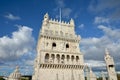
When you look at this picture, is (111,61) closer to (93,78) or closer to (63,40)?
(93,78)

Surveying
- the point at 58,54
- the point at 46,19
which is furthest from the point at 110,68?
the point at 46,19

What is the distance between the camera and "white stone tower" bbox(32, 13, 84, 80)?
37375 mm

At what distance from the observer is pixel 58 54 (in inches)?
1619

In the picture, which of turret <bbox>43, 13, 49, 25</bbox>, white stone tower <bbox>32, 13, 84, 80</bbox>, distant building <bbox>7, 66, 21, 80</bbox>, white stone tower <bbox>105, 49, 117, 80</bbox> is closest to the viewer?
white stone tower <bbox>105, 49, 117, 80</bbox>

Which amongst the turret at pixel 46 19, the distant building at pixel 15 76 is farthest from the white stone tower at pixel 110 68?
the turret at pixel 46 19

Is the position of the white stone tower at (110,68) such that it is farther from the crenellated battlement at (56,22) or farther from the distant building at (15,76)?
the crenellated battlement at (56,22)

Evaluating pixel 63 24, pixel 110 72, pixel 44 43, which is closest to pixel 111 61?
pixel 110 72

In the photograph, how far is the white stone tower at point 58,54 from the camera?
37375 millimetres

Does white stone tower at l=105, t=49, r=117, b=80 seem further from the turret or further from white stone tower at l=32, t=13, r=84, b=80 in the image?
the turret

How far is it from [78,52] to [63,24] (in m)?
13.1

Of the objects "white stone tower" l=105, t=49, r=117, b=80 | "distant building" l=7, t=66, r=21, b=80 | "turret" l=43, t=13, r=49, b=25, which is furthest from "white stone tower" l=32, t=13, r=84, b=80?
"white stone tower" l=105, t=49, r=117, b=80

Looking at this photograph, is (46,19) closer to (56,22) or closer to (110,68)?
(56,22)

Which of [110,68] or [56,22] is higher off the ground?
[56,22]

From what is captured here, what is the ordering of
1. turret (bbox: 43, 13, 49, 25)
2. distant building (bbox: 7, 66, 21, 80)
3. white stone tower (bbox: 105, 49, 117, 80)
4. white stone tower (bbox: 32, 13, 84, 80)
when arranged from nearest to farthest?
1. white stone tower (bbox: 105, 49, 117, 80)
2. distant building (bbox: 7, 66, 21, 80)
3. white stone tower (bbox: 32, 13, 84, 80)
4. turret (bbox: 43, 13, 49, 25)
